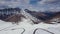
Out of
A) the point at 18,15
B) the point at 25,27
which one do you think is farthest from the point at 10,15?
the point at 25,27

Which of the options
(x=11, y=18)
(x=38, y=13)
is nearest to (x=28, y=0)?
(x=38, y=13)

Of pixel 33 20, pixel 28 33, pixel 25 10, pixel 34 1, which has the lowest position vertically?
pixel 28 33

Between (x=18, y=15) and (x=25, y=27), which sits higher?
(x=18, y=15)

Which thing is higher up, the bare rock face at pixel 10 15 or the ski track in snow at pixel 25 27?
the bare rock face at pixel 10 15

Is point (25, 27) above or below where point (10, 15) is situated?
below

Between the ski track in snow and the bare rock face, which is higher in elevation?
the bare rock face

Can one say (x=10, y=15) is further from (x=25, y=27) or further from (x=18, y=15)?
(x=25, y=27)

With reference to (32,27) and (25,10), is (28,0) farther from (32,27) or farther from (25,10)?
(32,27)

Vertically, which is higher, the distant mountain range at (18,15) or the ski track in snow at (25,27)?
the distant mountain range at (18,15)
